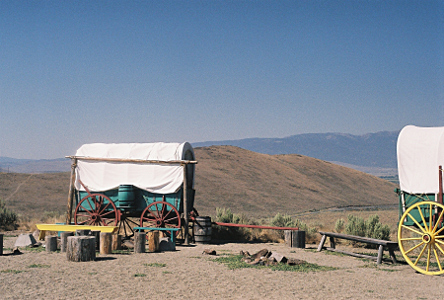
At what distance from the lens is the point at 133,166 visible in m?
17.0

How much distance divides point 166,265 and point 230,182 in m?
41.4

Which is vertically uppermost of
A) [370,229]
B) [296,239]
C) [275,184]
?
[275,184]

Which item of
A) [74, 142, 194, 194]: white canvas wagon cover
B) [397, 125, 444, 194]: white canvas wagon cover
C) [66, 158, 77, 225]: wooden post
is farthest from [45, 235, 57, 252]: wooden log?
A: [397, 125, 444, 194]: white canvas wagon cover

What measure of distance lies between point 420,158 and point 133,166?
9.03m

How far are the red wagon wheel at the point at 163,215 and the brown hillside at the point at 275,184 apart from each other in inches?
873

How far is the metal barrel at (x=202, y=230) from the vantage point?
53.6ft


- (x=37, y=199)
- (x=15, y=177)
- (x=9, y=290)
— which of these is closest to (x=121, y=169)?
(x=9, y=290)

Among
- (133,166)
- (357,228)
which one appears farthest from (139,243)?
(357,228)

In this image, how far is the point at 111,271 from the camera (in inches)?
420

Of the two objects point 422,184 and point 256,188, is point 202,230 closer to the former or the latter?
point 422,184

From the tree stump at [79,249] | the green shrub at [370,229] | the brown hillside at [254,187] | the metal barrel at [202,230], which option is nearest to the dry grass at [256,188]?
the brown hillside at [254,187]

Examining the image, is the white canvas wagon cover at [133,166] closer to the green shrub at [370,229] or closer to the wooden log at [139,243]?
the wooden log at [139,243]

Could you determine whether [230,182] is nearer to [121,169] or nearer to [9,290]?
[121,169]

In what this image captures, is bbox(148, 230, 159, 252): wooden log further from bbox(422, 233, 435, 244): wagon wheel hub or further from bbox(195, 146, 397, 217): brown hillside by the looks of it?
bbox(195, 146, 397, 217): brown hillside
